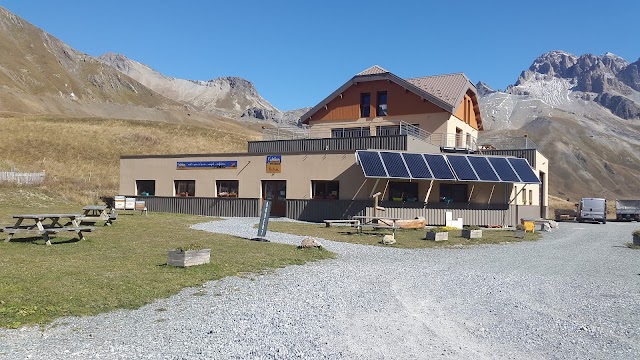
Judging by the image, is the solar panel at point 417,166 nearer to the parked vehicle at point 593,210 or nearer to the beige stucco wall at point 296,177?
the beige stucco wall at point 296,177

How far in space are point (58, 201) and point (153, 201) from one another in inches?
250

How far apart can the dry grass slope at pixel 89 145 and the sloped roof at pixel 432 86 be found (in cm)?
2181

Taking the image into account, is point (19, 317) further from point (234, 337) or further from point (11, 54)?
point (11, 54)

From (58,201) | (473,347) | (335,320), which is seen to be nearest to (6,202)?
(58,201)

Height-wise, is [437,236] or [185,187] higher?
[185,187]

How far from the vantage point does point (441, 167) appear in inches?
1206

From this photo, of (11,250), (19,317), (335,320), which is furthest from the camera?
(11,250)

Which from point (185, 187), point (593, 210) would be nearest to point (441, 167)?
point (185, 187)

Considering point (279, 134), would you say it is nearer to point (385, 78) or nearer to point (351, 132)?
point (351, 132)

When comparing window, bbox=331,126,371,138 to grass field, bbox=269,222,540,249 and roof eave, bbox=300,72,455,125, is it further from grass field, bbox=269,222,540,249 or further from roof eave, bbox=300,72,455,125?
grass field, bbox=269,222,540,249

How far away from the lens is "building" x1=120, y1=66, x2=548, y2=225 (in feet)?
101

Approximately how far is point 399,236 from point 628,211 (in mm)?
33867

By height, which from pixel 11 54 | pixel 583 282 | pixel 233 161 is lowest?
pixel 583 282

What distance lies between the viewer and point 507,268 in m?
14.9
